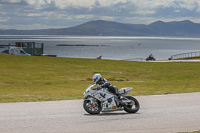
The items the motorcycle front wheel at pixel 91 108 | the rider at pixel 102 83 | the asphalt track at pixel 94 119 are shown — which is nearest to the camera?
the asphalt track at pixel 94 119

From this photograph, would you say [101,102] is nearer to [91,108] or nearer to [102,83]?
[91,108]

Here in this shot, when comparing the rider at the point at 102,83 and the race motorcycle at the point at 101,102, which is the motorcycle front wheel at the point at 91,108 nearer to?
the race motorcycle at the point at 101,102

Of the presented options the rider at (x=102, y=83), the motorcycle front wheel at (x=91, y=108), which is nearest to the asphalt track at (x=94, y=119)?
the motorcycle front wheel at (x=91, y=108)

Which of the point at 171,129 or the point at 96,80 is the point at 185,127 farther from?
the point at 96,80

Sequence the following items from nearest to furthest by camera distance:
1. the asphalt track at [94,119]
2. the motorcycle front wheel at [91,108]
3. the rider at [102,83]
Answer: the asphalt track at [94,119], the rider at [102,83], the motorcycle front wheel at [91,108]

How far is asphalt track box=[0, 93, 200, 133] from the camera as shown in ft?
33.0

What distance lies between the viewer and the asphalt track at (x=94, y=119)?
10.1 metres

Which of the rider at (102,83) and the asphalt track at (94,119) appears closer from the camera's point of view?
the asphalt track at (94,119)

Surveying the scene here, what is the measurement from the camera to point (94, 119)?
11547 mm

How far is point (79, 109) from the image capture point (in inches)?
535

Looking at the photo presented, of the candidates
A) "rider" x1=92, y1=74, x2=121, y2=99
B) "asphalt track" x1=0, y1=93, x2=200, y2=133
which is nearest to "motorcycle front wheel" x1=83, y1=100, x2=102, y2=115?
"asphalt track" x1=0, y1=93, x2=200, y2=133

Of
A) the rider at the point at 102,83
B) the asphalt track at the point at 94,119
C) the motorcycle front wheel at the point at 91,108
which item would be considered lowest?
the asphalt track at the point at 94,119

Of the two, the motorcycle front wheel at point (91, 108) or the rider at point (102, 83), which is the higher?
the rider at point (102, 83)

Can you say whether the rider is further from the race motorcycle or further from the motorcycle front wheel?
the motorcycle front wheel
